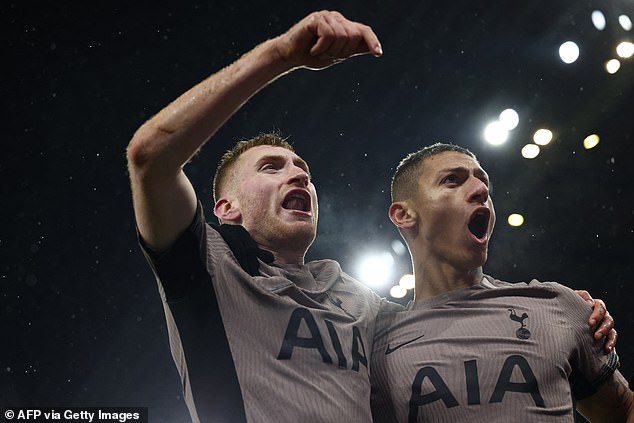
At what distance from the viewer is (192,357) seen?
1.87m

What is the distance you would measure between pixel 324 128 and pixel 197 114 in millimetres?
4842

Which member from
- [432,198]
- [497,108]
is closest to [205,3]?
[497,108]

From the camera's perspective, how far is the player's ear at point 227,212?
2459 mm

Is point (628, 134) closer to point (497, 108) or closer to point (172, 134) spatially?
point (497, 108)

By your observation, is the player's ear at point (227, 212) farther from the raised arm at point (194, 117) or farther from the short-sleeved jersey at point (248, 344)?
the raised arm at point (194, 117)

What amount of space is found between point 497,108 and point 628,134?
114 centimetres

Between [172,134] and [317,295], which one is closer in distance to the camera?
[172,134]

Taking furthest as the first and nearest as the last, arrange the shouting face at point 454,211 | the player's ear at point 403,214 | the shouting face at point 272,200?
the player's ear at point 403,214 < the shouting face at point 454,211 < the shouting face at point 272,200

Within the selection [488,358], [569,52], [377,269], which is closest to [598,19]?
[569,52]

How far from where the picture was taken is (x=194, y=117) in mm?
1727

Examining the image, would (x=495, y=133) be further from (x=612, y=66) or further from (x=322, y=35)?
(x=322, y=35)

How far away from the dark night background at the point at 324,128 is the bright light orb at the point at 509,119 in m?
0.06

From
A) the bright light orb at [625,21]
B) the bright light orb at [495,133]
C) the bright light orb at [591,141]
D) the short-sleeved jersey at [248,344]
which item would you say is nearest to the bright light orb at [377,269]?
the bright light orb at [495,133]

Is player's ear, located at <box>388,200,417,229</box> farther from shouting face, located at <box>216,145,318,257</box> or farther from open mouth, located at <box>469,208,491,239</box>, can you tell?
shouting face, located at <box>216,145,318,257</box>
